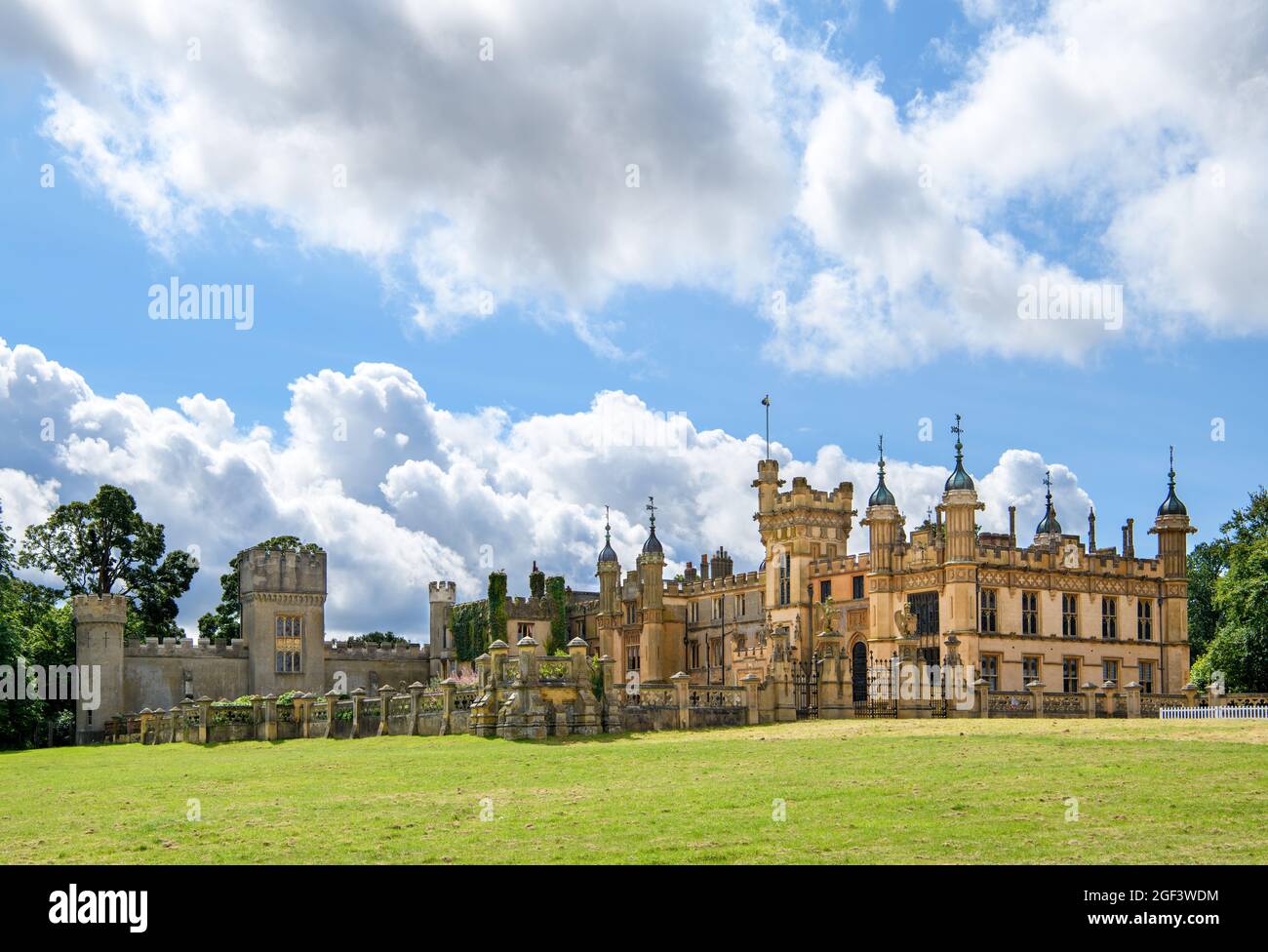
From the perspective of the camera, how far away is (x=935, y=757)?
100ft

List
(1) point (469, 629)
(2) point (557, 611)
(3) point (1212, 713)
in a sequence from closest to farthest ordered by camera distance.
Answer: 1. (3) point (1212, 713)
2. (1) point (469, 629)
3. (2) point (557, 611)

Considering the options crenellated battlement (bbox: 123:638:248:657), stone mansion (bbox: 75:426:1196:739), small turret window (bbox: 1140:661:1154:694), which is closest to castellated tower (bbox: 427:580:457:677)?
stone mansion (bbox: 75:426:1196:739)

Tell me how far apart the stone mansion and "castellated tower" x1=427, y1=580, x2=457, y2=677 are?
0.10 m

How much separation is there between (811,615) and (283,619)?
1182 inches

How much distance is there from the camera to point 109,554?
291 ft

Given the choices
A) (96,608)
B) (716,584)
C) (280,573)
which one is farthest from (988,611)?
(96,608)

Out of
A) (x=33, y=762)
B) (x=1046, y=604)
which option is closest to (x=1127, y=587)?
(x=1046, y=604)

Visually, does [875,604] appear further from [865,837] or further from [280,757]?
[865,837]

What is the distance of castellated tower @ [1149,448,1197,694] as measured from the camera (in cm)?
6881

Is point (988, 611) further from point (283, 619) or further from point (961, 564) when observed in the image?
point (283, 619)

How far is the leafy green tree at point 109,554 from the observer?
87.5 m

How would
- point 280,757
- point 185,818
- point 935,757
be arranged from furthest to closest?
point 280,757 < point 935,757 < point 185,818

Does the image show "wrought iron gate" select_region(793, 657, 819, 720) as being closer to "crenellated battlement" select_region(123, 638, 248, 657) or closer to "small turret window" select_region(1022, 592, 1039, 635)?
"small turret window" select_region(1022, 592, 1039, 635)
